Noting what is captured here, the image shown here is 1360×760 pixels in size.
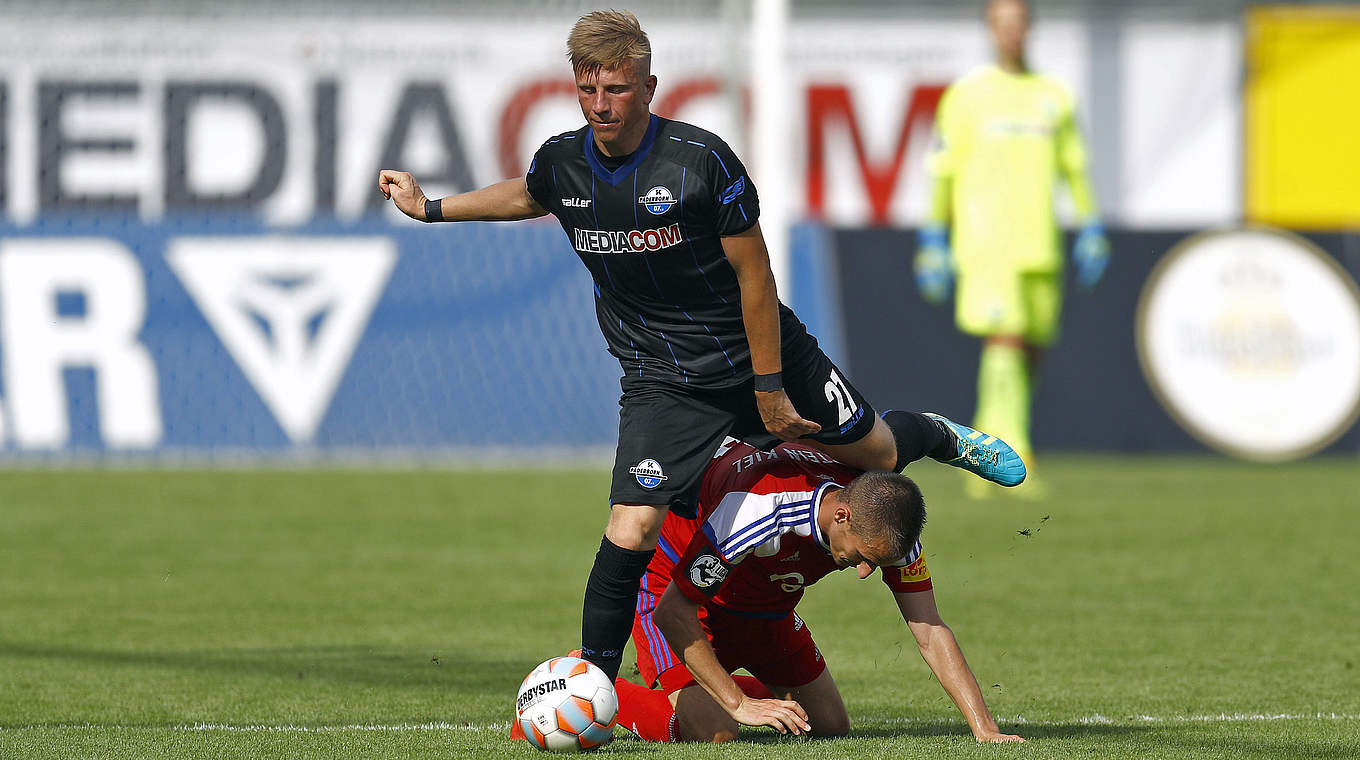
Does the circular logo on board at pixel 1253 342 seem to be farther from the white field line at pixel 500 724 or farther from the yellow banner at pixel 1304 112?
the white field line at pixel 500 724

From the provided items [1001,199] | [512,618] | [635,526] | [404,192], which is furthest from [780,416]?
[1001,199]

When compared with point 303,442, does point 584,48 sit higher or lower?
higher

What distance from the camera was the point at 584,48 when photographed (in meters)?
4.83

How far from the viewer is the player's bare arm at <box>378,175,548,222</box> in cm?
536

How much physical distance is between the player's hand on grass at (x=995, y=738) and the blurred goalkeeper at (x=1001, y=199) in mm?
6334

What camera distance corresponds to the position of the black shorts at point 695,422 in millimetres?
4945

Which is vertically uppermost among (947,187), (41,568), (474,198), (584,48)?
(584,48)

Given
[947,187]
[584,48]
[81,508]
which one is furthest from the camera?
[947,187]

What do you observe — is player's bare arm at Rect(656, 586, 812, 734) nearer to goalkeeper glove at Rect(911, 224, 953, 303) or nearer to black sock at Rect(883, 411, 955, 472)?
black sock at Rect(883, 411, 955, 472)

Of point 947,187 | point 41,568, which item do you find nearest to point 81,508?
point 41,568

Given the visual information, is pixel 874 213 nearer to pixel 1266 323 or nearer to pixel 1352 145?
pixel 1352 145

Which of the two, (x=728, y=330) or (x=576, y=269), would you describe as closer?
(x=728, y=330)

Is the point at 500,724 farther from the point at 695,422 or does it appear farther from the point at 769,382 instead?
the point at 769,382

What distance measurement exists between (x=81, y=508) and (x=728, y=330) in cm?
616
